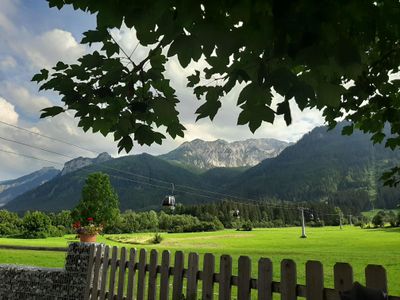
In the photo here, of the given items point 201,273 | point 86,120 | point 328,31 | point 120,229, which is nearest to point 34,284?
point 201,273

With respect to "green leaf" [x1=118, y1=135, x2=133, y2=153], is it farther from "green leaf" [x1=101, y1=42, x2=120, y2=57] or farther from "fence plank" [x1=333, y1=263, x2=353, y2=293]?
"fence plank" [x1=333, y1=263, x2=353, y2=293]

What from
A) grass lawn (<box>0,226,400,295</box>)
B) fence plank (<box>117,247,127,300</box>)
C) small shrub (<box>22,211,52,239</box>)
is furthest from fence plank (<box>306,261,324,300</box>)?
small shrub (<box>22,211,52,239</box>)

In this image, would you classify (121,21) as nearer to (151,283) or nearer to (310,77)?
(310,77)

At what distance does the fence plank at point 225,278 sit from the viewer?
19.2ft

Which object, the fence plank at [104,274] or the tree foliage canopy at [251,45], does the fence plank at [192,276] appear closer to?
the fence plank at [104,274]

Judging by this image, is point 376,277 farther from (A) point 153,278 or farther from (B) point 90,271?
(B) point 90,271

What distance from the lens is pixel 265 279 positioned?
5.31 metres

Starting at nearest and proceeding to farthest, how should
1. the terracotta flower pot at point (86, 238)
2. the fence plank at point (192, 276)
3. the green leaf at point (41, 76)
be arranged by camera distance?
1. the green leaf at point (41, 76)
2. the fence plank at point (192, 276)
3. the terracotta flower pot at point (86, 238)

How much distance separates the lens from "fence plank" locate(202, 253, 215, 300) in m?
6.10

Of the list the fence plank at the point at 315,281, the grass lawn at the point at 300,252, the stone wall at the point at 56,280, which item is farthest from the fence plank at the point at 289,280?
the grass lawn at the point at 300,252

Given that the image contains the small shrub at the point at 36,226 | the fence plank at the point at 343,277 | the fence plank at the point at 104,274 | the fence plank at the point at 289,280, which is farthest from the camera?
the small shrub at the point at 36,226

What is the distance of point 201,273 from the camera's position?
21.0 ft

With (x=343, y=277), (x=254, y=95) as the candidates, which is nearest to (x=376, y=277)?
(x=343, y=277)

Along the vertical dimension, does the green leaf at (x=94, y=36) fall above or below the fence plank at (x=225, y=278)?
above
